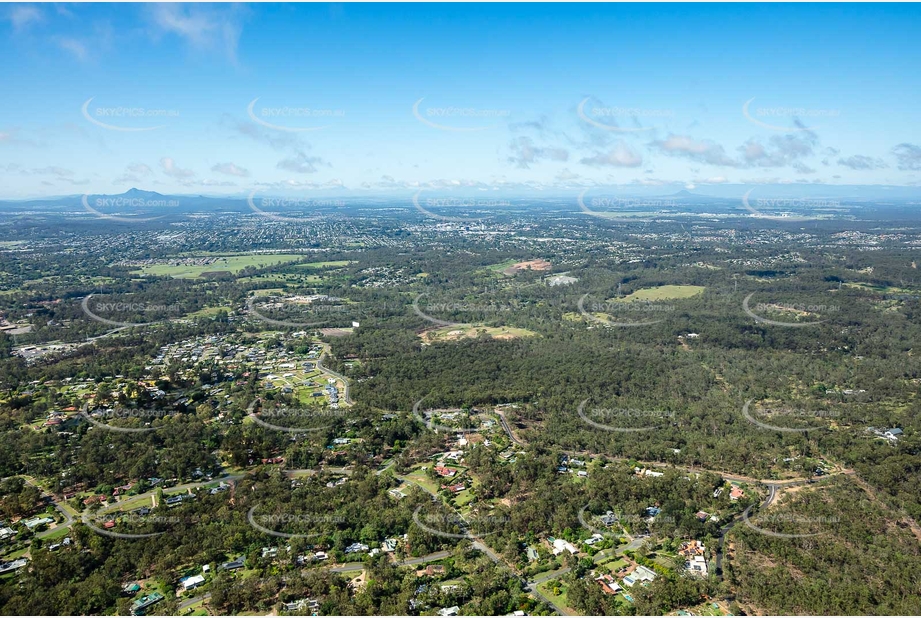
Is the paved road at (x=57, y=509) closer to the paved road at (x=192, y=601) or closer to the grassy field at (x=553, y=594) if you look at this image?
the paved road at (x=192, y=601)

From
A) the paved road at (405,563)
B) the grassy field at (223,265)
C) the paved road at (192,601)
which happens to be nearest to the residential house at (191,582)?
the paved road at (192,601)

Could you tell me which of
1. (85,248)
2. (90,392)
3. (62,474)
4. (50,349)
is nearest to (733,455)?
(62,474)

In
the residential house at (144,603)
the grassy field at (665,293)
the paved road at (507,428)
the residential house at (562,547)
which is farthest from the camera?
the grassy field at (665,293)

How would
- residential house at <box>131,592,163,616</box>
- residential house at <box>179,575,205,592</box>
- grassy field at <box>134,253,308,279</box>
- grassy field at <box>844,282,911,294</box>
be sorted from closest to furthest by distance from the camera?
residential house at <box>131,592,163,616</box>, residential house at <box>179,575,205,592</box>, grassy field at <box>844,282,911,294</box>, grassy field at <box>134,253,308,279</box>

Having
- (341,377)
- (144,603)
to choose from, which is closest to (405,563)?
(144,603)

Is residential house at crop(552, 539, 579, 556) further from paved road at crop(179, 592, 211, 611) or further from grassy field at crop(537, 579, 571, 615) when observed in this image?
paved road at crop(179, 592, 211, 611)

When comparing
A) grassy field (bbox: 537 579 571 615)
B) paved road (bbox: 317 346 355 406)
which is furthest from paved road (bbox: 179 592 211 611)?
paved road (bbox: 317 346 355 406)
